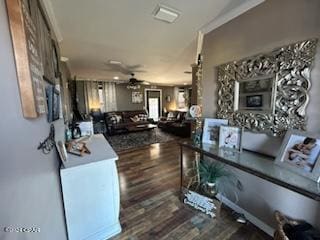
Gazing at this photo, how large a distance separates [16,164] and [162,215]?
168cm

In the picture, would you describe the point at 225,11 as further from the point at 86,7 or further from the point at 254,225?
the point at 254,225

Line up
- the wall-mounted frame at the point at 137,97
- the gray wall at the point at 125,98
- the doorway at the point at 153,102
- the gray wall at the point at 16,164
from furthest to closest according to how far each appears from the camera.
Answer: the doorway at the point at 153,102
the wall-mounted frame at the point at 137,97
the gray wall at the point at 125,98
the gray wall at the point at 16,164

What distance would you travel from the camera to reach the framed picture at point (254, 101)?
1.58 meters

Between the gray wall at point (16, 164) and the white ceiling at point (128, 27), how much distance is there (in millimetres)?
1638

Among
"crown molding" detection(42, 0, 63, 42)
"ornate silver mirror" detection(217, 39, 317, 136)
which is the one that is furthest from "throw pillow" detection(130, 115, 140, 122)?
"ornate silver mirror" detection(217, 39, 317, 136)

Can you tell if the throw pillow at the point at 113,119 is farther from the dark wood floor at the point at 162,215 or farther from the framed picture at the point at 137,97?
the dark wood floor at the point at 162,215

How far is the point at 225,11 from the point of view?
72.4 inches

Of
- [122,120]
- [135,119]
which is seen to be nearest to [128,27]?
[122,120]

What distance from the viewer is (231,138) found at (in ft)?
5.78

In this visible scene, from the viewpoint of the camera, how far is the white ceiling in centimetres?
190

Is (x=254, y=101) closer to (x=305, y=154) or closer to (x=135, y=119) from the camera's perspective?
(x=305, y=154)

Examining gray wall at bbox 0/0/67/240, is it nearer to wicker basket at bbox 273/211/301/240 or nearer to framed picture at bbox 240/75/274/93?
wicker basket at bbox 273/211/301/240

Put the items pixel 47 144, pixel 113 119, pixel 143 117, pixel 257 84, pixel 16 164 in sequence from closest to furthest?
pixel 16 164, pixel 47 144, pixel 257 84, pixel 113 119, pixel 143 117

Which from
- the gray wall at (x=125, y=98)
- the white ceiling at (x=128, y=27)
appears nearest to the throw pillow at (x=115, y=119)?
the gray wall at (x=125, y=98)
